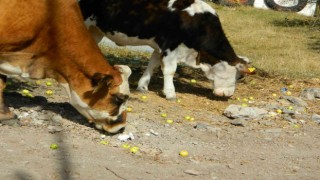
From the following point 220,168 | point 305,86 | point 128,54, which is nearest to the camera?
point 220,168

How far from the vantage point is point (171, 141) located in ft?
23.1

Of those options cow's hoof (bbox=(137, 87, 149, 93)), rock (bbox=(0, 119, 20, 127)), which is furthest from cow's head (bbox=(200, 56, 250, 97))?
rock (bbox=(0, 119, 20, 127))

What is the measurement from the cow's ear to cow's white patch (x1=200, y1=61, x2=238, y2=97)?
12.7 feet

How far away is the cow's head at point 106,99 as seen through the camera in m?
6.44

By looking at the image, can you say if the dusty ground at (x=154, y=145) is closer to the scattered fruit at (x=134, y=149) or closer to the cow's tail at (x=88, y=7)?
the scattered fruit at (x=134, y=149)

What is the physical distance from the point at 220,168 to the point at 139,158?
855mm

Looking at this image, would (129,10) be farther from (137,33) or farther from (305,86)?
(305,86)

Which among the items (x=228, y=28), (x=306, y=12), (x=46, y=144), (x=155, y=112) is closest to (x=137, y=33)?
(x=155, y=112)

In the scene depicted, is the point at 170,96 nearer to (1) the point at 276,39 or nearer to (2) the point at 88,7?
(2) the point at 88,7

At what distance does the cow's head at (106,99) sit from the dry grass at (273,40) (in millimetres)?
7047

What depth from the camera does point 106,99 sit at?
6562 millimetres

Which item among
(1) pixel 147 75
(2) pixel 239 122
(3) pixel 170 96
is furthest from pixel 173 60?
(2) pixel 239 122

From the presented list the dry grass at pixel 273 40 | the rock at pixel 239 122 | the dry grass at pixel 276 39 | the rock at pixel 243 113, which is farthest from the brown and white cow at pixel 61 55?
the dry grass at pixel 276 39

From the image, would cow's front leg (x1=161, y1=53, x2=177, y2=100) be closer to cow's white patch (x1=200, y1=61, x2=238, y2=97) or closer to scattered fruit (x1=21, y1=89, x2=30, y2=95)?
cow's white patch (x1=200, y1=61, x2=238, y2=97)
